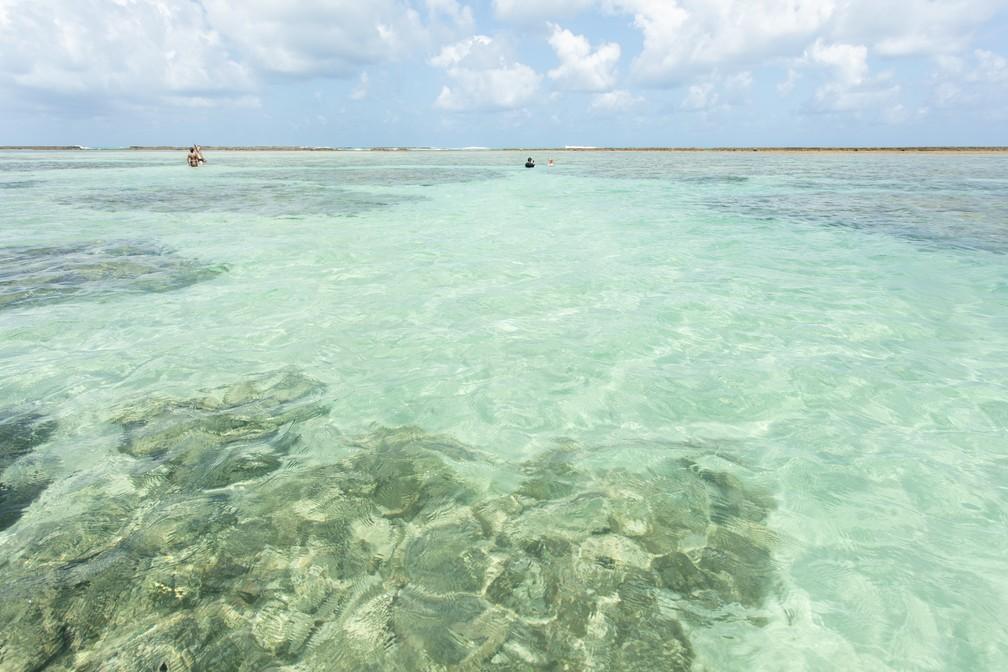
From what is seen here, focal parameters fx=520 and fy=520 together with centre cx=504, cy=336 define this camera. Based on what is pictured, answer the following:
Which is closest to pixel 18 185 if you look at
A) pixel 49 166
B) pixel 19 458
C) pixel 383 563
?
pixel 49 166

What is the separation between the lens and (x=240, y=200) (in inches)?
1097

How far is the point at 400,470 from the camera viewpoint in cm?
508

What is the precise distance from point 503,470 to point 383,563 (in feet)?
5.27

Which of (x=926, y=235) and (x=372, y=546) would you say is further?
(x=926, y=235)

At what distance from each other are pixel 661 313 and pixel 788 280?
14.6 ft

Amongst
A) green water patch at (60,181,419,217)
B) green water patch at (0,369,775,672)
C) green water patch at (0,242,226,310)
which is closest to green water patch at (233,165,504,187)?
green water patch at (60,181,419,217)

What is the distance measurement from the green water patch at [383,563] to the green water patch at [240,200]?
19.7 m

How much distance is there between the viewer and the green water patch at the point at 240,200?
23.8 meters

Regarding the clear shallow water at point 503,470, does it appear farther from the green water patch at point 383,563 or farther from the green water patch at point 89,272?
the green water patch at point 89,272

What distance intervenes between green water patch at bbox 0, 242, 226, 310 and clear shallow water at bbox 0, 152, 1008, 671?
157 mm

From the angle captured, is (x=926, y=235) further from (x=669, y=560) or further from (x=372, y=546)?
(x=372, y=546)

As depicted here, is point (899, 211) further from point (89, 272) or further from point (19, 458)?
point (89, 272)

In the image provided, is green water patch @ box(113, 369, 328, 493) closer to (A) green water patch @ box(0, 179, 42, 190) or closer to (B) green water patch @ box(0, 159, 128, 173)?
(A) green water patch @ box(0, 179, 42, 190)

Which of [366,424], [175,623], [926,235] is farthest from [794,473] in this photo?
[926,235]
